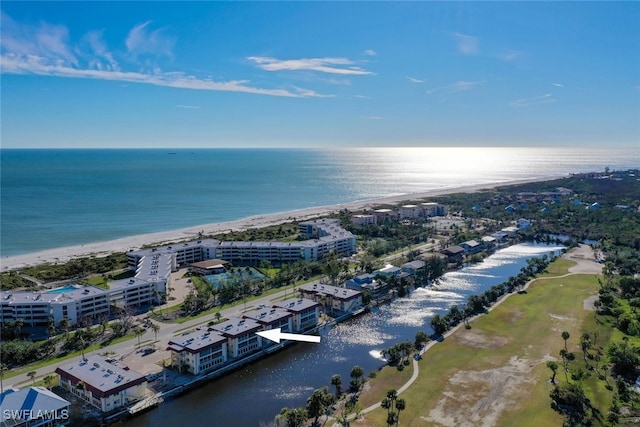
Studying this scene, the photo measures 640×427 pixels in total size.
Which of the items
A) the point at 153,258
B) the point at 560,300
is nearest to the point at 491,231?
the point at 560,300

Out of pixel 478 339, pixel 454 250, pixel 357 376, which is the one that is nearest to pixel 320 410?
pixel 357 376

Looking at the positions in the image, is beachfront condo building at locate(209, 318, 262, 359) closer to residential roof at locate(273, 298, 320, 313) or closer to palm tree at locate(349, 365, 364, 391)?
residential roof at locate(273, 298, 320, 313)

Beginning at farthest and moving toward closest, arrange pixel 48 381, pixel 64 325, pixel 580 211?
pixel 580 211 → pixel 64 325 → pixel 48 381

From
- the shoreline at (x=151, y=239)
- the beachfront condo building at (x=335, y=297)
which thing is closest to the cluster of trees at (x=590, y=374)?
the beachfront condo building at (x=335, y=297)

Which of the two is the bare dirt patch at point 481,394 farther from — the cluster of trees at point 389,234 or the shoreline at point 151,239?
the shoreline at point 151,239

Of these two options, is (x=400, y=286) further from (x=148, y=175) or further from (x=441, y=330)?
(x=148, y=175)

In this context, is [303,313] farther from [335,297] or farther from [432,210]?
[432,210]
